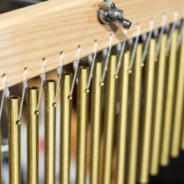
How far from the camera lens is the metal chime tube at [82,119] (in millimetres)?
Answer: 839

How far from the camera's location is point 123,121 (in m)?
1.00

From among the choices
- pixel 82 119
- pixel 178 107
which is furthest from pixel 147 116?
pixel 82 119

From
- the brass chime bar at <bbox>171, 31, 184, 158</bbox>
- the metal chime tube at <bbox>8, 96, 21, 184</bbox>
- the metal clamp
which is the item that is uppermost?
the metal clamp

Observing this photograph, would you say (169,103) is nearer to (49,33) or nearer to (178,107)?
(178,107)

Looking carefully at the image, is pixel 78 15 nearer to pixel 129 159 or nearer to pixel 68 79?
pixel 68 79

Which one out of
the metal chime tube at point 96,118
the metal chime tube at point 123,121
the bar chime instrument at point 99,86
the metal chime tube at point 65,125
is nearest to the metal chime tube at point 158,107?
the bar chime instrument at point 99,86

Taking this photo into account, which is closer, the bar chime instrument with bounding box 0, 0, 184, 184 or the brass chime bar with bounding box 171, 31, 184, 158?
the bar chime instrument with bounding box 0, 0, 184, 184

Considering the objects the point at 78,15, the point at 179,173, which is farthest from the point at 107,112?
the point at 179,173

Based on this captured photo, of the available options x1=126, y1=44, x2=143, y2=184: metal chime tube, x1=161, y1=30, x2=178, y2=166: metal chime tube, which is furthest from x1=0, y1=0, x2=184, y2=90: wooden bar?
x1=161, y1=30, x2=178, y2=166: metal chime tube

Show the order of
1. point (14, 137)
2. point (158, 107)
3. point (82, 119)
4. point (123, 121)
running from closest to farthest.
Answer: point (14, 137)
point (82, 119)
point (123, 121)
point (158, 107)

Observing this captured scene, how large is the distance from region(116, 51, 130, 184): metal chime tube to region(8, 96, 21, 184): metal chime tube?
1.06 ft

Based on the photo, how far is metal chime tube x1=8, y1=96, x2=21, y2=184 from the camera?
0.73m

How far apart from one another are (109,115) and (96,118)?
0.05 meters

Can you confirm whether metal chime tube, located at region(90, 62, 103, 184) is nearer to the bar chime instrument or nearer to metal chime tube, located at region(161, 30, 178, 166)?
the bar chime instrument
